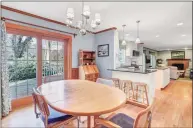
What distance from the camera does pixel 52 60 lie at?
11.6ft

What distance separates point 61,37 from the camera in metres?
3.57

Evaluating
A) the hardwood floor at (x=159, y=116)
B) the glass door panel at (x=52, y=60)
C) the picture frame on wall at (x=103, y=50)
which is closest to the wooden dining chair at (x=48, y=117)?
the hardwood floor at (x=159, y=116)

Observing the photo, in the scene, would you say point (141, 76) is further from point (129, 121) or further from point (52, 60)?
point (52, 60)

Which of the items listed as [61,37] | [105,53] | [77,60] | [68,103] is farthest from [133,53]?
[68,103]

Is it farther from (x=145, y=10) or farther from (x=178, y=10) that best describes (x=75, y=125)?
(x=178, y=10)

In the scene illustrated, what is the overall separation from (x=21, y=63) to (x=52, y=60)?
809 millimetres

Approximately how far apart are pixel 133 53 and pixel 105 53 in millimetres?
2895

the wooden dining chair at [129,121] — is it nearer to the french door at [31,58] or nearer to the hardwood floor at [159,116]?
the hardwood floor at [159,116]

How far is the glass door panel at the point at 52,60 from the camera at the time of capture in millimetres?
3354

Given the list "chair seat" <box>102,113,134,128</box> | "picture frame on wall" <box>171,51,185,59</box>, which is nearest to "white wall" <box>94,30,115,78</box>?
"chair seat" <box>102,113,134,128</box>

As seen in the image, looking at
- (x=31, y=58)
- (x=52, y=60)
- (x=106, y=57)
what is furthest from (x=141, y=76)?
(x=31, y=58)

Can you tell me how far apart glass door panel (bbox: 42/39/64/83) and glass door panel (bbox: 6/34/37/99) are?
0.26m

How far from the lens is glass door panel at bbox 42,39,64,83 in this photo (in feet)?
11.0

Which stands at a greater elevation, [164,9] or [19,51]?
[164,9]
